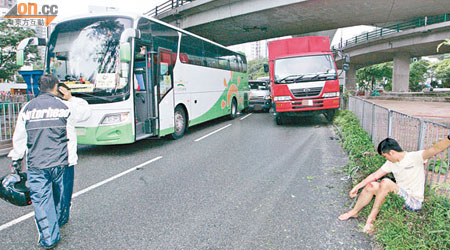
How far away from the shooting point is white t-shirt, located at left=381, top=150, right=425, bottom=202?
3.44 meters

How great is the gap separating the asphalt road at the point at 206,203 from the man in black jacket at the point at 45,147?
1.24 ft

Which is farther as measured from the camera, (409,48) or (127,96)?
(409,48)

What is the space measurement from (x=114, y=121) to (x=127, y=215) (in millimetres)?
3587

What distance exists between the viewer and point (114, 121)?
7258 millimetres

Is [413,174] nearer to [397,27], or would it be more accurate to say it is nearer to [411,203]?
[411,203]

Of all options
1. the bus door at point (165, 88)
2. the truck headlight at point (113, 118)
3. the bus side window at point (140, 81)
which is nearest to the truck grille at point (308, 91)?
the bus door at point (165, 88)

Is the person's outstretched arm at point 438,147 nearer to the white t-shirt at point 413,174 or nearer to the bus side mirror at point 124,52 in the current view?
the white t-shirt at point 413,174

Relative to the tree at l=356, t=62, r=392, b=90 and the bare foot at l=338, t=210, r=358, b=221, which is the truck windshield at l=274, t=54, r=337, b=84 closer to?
the bare foot at l=338, t=210, r=358, b=221

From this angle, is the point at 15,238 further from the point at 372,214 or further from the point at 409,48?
the point at 409,48

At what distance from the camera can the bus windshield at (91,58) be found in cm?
725

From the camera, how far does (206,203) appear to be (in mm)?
4516

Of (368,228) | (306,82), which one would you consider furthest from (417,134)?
(306,82)

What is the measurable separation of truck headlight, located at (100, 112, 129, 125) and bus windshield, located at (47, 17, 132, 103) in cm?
34

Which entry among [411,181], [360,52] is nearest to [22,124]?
[411,181]
